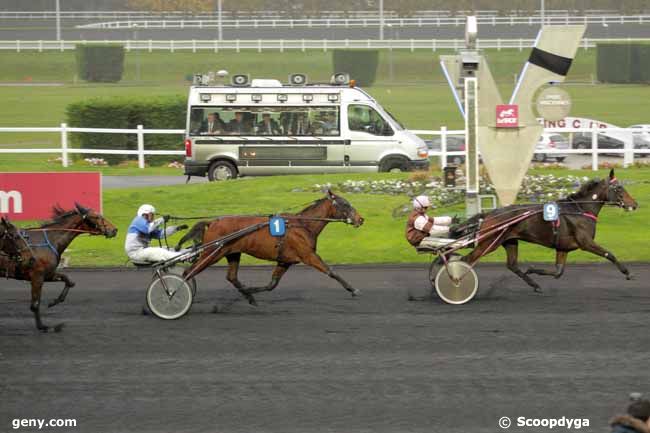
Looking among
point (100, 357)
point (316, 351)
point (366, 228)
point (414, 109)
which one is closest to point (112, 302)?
point (100, 357)

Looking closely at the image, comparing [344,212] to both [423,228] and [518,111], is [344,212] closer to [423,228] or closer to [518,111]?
[423,228]

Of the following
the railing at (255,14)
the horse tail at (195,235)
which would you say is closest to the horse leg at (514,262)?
the horse tail at (195,235)

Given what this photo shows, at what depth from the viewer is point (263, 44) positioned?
6041 cm

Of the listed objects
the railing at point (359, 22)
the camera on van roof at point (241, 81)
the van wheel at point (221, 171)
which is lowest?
the van wheel at point (221, 171)

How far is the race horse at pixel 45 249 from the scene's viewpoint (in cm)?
1162

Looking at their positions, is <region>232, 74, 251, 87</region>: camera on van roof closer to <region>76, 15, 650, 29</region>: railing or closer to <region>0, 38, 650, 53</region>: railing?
<region>0, 38, 650, 53</region>: railing

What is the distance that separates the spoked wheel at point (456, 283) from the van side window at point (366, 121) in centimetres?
1140

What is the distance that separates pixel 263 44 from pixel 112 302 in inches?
1909

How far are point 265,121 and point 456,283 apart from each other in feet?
38.6

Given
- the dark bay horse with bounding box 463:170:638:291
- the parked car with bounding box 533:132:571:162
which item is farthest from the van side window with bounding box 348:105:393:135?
the dark bay horse with bounding box 463:170:638:291

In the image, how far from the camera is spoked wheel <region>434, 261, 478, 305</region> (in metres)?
12.5

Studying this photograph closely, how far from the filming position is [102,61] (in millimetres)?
54312

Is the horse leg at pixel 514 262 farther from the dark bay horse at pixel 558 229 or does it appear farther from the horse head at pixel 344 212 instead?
the horse head at pixel 344 212

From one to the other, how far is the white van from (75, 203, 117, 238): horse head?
11511 mm
